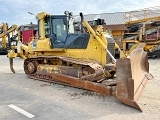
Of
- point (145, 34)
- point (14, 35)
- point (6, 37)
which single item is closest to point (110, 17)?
point (14, 35)

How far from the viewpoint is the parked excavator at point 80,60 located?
5.68 m

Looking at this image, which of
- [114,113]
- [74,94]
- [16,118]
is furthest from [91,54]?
[16,118]

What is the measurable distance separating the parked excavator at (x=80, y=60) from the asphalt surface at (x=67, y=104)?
0.24 m

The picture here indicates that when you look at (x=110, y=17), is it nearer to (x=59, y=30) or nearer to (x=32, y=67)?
(x=59, y=30)

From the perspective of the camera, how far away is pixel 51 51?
7.96 meters

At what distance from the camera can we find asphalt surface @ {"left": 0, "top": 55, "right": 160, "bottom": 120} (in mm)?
4520

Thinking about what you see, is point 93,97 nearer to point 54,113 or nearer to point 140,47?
point 54,113

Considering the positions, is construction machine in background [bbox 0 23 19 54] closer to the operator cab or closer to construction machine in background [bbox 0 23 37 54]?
construction machine in background [bbox 0 23 37 54]

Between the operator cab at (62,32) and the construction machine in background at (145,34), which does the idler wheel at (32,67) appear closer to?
the operator cab at (62,32)

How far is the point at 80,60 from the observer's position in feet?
Answer: 23.1

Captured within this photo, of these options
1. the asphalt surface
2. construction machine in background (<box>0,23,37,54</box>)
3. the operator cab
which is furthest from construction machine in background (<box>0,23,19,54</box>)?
the asphalt surface

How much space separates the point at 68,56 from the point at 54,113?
3.15m

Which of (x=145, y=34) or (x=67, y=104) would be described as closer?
(x=67, y=104)

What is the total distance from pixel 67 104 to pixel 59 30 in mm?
3374
